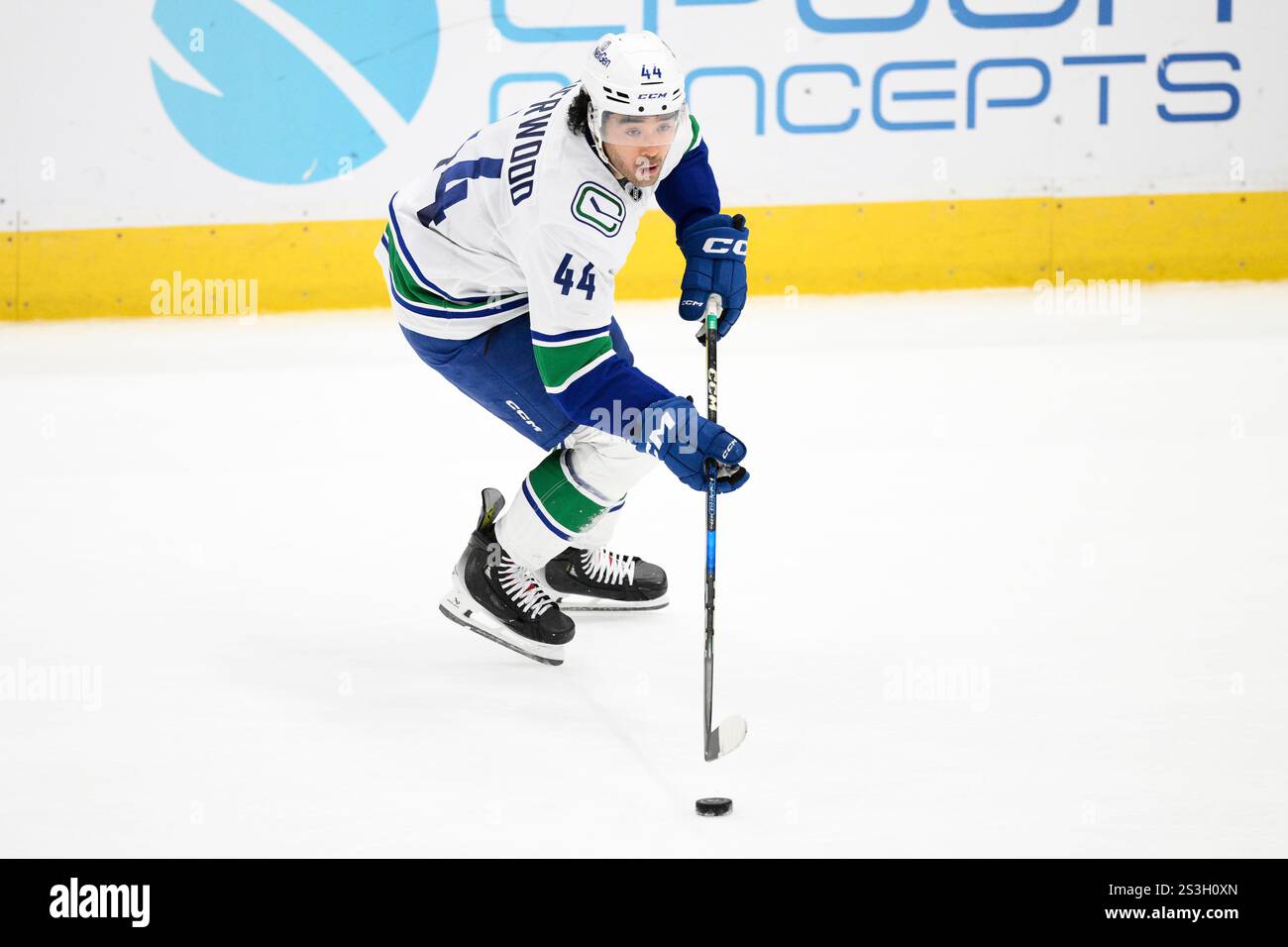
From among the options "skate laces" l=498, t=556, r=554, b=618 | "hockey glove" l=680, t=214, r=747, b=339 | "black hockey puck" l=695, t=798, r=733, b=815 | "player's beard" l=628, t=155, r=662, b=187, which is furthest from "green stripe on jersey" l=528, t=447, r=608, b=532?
"black hockey puck" l=695, t=798, r=733, b=815

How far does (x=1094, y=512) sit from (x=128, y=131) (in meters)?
4.58

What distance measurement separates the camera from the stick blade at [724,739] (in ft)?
7.42

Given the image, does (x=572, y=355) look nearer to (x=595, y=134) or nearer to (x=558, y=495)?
(x=595, y=134)

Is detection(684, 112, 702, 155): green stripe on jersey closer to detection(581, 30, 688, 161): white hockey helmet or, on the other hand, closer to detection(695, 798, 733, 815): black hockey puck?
detection(581, 30, 688, 161): white hockey helmet

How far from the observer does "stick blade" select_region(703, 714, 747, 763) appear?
2.26m

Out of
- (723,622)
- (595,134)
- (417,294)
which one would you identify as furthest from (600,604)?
(595,134)

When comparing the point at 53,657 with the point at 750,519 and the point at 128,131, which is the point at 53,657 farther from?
the point at 128,131

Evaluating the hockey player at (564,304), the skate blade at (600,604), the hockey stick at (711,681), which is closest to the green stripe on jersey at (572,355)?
the hockey player at (564,304)

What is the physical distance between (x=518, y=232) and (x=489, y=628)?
79 cm

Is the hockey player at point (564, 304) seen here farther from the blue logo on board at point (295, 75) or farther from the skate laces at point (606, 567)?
the blue logo on board at point (295, 75)

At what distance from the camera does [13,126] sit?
21.0 feet

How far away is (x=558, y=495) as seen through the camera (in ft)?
9.25

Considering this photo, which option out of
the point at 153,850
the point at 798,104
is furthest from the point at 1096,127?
the point at 153,850

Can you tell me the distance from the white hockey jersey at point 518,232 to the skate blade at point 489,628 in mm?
506
